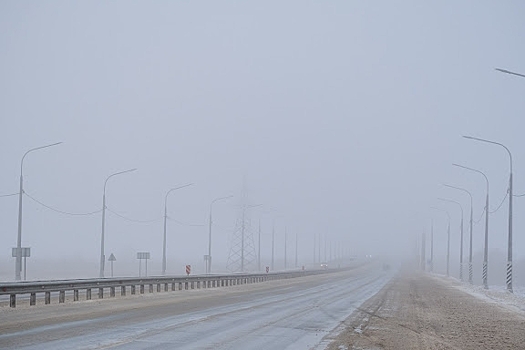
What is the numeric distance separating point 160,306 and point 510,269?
2638cm

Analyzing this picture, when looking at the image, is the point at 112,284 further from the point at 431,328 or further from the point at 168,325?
the point at 431,328

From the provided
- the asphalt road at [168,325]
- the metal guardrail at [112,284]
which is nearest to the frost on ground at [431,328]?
the asphalt road at [168,325]

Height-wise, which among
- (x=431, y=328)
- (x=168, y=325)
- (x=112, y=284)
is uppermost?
(x=168, y=325)

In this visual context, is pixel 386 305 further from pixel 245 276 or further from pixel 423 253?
pixel 423 253

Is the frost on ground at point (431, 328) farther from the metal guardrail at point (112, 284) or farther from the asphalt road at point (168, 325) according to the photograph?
the metal guardrail at point (112, 284)

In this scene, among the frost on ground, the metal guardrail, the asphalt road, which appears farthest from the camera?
the metal guardrail

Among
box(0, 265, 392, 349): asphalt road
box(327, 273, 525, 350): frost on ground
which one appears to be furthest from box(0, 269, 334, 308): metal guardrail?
box(327, 273, 525, 350): frost on ground

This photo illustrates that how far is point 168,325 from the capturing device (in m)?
20.0

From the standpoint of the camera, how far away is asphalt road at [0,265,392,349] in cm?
1602

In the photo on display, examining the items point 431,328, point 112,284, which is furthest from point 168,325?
point 112,284

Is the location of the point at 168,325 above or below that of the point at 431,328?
above

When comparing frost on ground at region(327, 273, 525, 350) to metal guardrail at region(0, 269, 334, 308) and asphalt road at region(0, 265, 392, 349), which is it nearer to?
asphalt road at region(0, 265, 392, 349)

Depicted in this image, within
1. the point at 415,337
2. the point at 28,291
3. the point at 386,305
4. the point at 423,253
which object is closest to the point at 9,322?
the point at 28,291

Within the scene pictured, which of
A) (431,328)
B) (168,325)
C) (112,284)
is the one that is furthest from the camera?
(112,284)
